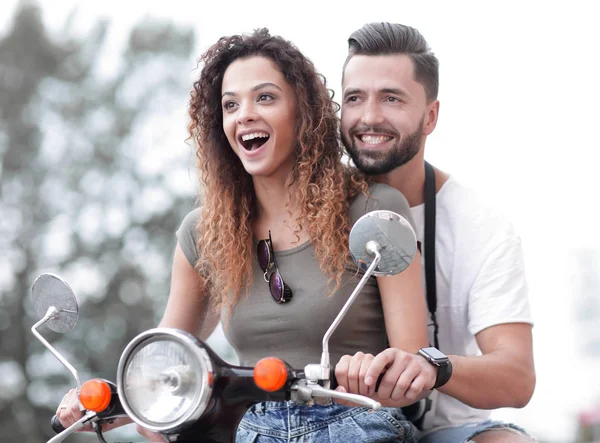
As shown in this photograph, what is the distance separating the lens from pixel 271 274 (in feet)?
8.82

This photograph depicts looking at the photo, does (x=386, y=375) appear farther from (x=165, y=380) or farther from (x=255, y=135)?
(x=255, y=135)

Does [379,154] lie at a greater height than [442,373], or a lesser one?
greater

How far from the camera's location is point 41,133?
57.0 ft

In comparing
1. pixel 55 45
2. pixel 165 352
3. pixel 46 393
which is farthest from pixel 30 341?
pixel 165 352

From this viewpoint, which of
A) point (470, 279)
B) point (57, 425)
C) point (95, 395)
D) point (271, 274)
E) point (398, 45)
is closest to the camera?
point (95, 395)

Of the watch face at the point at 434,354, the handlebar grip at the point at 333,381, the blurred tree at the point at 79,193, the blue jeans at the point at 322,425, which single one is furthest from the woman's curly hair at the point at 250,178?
the blurred tree at the point at 79,193

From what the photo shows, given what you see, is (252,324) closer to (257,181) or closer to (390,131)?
(257,181)

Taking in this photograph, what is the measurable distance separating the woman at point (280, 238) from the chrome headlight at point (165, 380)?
76 centimetres

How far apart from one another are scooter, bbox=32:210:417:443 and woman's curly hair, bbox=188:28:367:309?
2.57 ft

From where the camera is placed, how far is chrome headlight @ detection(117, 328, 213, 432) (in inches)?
67.4


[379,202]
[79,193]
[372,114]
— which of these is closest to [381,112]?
[372,114]

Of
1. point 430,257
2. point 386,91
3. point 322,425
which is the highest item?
point 386,91

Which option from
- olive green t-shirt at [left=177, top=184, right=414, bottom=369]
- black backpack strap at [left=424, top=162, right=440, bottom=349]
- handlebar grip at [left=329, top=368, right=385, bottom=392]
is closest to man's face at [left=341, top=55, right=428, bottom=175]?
black backpack strap at [left=424, top=162, right=440, bottom=349]

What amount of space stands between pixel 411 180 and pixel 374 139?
264 mm
